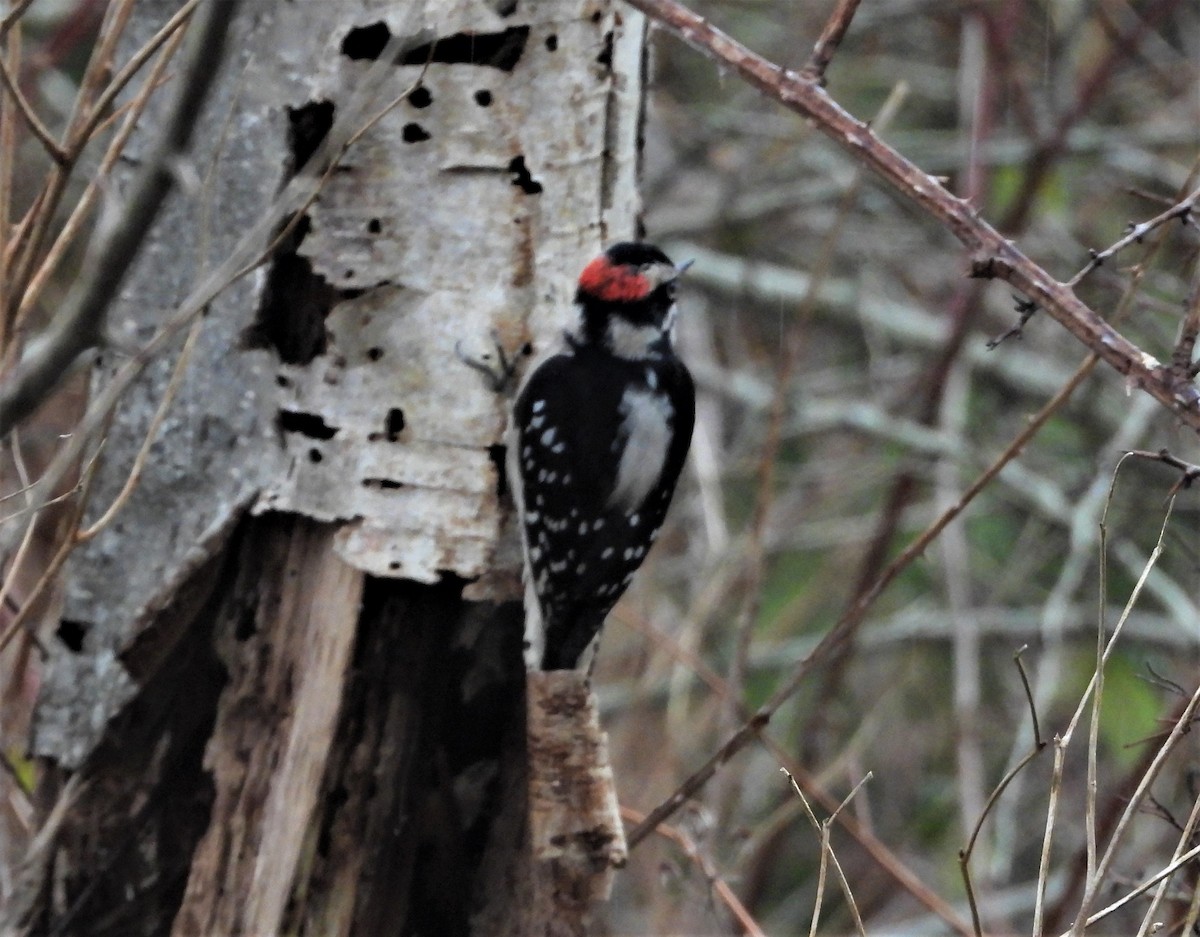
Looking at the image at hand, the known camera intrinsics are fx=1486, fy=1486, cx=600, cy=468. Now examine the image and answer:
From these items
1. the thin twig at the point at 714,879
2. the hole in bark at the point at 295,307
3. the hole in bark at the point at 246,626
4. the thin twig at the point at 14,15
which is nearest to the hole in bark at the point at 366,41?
the hole in bark at the point at 295,307

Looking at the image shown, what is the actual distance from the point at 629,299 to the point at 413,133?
47 centimetres

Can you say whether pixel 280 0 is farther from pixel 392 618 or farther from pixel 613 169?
pixel 392 618

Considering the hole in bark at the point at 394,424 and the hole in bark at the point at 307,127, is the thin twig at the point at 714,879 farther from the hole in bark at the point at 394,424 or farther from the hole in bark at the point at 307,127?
the hole in bark at the point at 307,127

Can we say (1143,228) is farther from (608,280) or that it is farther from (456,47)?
(456,47)

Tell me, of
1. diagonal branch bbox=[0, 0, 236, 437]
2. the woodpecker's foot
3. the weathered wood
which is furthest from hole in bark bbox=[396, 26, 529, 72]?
diagonal branch bbox=[0, 0, 236, 437]

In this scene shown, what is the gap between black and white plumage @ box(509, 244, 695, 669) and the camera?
2426 mm

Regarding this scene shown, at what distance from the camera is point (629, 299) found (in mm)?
2566

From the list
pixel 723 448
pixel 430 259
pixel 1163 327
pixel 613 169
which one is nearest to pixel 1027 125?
pixel 1163 327

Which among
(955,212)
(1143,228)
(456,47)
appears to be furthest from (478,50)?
(1143,228)

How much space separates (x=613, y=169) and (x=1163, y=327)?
107 inches

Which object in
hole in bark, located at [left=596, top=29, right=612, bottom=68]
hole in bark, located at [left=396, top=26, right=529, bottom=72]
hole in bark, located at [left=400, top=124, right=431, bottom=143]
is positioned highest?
hole in bark, located at [left=596, top=29, right=612, bottom=68]

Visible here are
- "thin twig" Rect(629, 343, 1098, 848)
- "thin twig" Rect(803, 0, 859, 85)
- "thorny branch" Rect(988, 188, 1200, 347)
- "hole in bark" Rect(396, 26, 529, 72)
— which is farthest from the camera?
"hole in bark" Rect(396, 26, 529, 72)

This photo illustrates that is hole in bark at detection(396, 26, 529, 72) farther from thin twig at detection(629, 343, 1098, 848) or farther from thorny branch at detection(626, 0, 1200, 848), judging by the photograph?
thin twig at detection(629, 343, 1098, 848)

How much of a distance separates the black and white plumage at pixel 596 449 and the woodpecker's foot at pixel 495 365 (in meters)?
0.04
